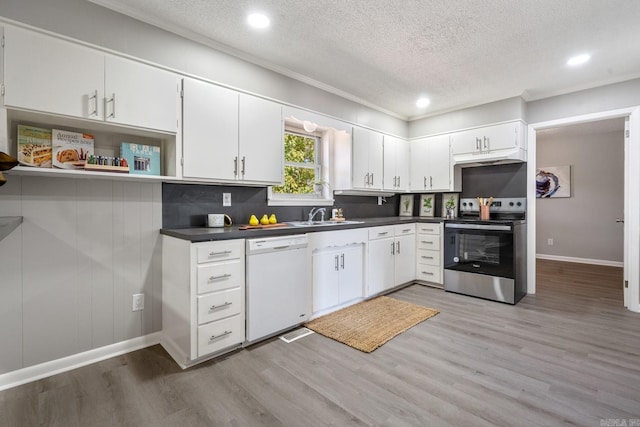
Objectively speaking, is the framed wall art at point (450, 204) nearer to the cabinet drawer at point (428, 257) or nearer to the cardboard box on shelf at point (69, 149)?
the cabinet drawer at point (428, 257)

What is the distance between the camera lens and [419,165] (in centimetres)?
459

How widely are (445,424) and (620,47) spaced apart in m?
3.39

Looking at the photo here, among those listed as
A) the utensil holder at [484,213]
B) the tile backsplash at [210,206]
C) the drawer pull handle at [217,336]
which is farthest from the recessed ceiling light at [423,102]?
the drawer pull handle at [217,336]

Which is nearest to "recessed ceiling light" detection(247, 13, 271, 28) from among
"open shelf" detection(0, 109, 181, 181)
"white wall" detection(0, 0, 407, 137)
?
"white wall" detection(0, 0, 407, 137)

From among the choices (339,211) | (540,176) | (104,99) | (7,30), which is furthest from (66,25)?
(540,176)

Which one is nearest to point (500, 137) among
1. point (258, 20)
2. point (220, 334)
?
point (258, 20)

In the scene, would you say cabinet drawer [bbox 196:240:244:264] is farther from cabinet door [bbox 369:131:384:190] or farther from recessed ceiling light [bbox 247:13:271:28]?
cabinet door [bbox 369:131:384:190]

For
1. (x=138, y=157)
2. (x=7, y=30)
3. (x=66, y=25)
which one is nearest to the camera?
(x=7, y=30)

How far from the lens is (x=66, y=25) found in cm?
193

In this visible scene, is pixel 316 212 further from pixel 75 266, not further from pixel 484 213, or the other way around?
pixel 75 266

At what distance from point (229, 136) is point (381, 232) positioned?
2.04 meters

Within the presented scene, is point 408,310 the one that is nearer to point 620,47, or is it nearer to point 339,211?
point 339,211

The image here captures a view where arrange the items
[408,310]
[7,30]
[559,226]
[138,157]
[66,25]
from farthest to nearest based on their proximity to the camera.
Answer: [559,226]
[408,310]
[138,157]
[66,25]
[7,30]

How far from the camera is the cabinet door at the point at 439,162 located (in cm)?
429
